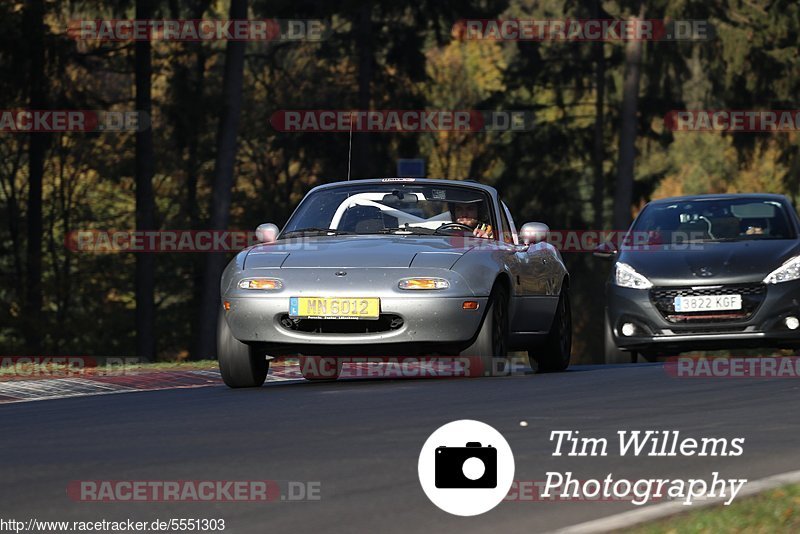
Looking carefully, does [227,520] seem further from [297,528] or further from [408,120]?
[408,120]

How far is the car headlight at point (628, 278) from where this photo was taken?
50.4 ft

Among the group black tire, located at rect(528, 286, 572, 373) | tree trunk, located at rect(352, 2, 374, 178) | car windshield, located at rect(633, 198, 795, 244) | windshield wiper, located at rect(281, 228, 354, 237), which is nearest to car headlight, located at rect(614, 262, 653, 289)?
car windshield, located at rect(633, 198, 795, 244)

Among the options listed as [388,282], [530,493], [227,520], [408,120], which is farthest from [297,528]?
[408,120]

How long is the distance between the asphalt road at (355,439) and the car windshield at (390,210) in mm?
1494

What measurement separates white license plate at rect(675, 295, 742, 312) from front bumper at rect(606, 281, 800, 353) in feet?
0.42

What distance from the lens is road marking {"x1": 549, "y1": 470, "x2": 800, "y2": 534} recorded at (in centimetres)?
589

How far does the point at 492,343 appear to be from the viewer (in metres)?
12.0

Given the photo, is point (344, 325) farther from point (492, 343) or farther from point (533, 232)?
point (533, 232)

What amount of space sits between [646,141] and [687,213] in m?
31.8

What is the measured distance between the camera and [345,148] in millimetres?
45656

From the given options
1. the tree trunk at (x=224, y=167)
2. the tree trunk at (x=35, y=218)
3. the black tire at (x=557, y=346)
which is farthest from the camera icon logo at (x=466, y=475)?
the tree trunk at (x=35, y=218)

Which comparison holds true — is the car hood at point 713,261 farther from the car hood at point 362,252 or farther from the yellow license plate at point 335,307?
the yellow license plate at point 335,307

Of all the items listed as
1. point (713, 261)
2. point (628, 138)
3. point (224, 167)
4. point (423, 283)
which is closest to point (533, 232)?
point (423, 283)

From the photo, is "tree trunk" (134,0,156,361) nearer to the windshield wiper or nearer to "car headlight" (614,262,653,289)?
"car headlight" (614,262,653,289)
